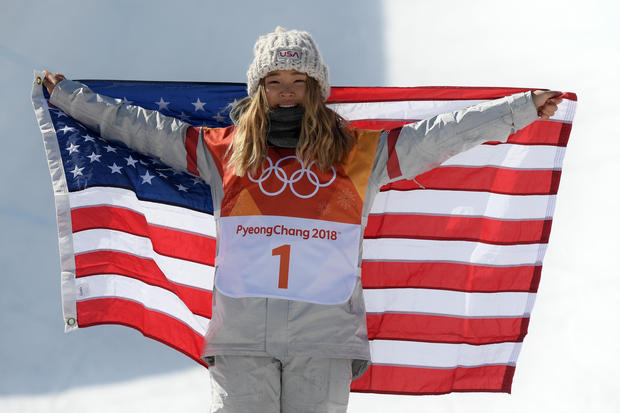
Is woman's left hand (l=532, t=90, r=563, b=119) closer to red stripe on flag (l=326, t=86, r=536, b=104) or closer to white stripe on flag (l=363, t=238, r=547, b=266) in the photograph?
red stripe on flag (l=326, t=86, r=536, b=104)

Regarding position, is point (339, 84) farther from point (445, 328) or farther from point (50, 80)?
point (50, 80)

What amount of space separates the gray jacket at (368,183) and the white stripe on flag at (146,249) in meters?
0.45

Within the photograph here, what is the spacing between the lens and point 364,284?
127 inches

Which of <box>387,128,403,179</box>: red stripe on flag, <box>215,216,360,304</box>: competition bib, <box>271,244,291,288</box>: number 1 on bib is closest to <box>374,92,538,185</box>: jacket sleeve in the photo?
<box>387,128,403,179</box>: red stripe on flag

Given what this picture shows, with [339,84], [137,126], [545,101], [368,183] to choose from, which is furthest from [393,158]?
[339,84]

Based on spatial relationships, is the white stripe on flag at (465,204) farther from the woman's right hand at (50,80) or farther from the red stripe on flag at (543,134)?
the woman's right hand at (50,80)

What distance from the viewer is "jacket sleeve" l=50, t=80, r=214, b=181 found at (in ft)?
9.00

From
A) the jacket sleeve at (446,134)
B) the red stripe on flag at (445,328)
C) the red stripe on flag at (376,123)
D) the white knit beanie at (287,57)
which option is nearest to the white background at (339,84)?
the red stripe on flag at (445,328)

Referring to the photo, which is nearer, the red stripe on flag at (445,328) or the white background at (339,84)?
the red stripe on flag at (445,328)

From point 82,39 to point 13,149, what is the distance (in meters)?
0.81

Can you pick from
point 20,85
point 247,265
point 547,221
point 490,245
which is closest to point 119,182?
point 247,265

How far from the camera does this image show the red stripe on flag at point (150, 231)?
124 inches

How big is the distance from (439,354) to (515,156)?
0.87 meters

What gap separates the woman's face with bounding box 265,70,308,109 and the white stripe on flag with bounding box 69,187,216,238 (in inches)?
28.3
